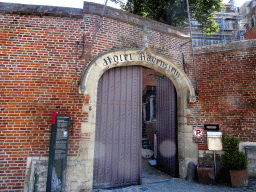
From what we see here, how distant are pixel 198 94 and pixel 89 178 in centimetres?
416

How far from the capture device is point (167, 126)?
280 inches

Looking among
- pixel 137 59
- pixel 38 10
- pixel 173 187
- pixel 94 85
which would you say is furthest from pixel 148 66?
pixel 173 187

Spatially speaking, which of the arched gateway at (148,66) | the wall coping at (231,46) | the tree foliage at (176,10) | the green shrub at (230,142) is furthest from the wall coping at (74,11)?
the tree foliage at (176,10)

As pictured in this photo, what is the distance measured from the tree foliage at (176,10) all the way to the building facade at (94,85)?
468 centimetres

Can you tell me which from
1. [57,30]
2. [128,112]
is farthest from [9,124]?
[128,112]

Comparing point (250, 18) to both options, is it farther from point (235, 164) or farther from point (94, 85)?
point (94, 85)

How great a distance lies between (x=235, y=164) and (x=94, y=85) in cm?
445

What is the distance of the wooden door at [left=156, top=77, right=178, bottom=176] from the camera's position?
6.53m

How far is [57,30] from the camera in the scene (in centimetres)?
505

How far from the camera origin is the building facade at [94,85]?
14.8 ft

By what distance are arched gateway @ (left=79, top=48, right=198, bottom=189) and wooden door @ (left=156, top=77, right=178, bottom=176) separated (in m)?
0.31

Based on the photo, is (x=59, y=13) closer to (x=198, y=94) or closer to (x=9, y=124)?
(x=9, y=124)

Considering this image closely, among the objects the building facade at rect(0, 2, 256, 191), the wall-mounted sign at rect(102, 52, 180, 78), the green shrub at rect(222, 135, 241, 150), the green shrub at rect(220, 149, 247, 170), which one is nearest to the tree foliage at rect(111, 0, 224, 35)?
the building facade at rect(0, 2, 256, 191)

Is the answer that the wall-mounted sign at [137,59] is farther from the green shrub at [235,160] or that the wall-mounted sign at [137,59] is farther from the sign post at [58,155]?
the green shrub at [235,160]
